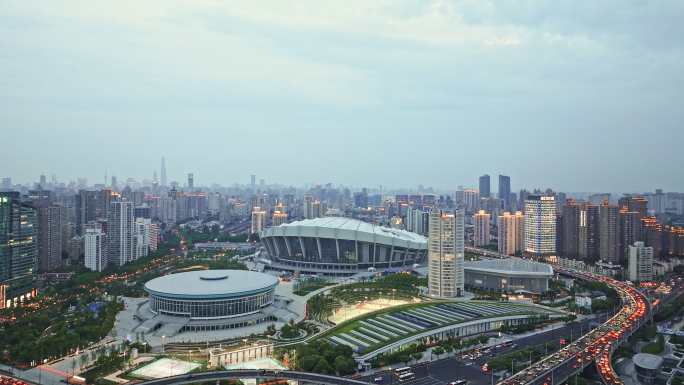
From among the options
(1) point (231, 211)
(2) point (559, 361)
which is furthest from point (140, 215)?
(2) point (559, 361)

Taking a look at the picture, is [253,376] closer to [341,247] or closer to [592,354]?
[592,354]

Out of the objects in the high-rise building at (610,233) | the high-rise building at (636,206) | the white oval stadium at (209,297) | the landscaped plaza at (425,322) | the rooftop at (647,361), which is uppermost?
the high-rise building at (636,206)

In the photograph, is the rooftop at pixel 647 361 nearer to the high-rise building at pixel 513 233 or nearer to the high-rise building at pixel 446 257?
the high-rise building at pixel 446 257

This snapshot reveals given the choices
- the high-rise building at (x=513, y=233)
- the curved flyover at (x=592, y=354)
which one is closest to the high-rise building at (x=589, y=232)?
the high-rise building at (x=513, y=233)

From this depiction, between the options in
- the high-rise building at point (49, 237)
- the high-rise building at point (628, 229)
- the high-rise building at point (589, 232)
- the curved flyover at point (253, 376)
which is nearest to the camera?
the curved flyover at point (253, 376)

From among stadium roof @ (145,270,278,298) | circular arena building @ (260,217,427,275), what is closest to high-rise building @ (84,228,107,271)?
circular arena building @ (260,217,427,275)

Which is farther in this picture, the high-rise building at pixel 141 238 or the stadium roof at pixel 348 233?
the high-rise building at pixel 141 238

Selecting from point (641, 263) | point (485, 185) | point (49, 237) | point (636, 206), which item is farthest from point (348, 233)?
point (485, 185)

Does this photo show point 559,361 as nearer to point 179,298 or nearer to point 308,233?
point 179,298
